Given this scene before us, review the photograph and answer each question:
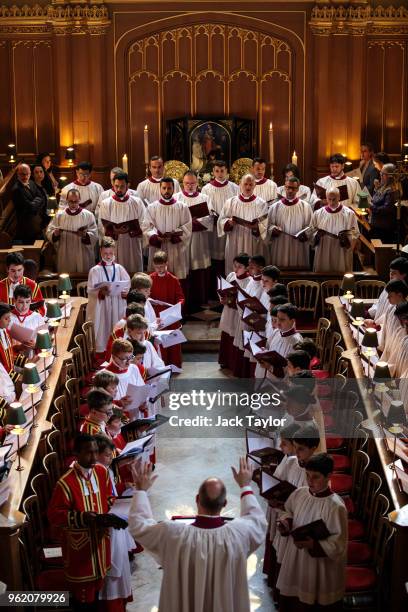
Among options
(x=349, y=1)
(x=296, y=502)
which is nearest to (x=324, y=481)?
(x=296, y=502)

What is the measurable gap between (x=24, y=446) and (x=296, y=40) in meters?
10.9

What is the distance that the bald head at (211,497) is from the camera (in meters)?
7.17

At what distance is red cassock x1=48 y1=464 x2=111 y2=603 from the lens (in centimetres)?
822

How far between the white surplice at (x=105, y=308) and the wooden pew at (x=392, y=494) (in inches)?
116

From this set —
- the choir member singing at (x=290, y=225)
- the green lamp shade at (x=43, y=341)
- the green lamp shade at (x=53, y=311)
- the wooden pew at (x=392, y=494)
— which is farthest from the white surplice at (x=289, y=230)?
the green lamp shade at (x=43, y=341)

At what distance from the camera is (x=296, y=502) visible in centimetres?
827

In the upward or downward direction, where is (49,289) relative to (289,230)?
downward

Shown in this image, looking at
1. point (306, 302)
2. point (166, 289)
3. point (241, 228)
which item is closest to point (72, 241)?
point (241, 228)

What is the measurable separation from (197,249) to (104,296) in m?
2.52

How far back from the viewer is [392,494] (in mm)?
9219

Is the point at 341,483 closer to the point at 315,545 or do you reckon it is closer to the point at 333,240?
the point at 315,545

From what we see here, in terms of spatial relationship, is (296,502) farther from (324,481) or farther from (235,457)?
(235,457)

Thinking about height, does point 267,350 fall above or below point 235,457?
above

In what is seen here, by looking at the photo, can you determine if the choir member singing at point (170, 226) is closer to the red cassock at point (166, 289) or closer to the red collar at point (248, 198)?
the red collar at point (248, 198)
